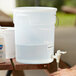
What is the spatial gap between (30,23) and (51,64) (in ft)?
0.97

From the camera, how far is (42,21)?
1.72m

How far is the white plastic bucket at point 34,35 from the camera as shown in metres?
1.72

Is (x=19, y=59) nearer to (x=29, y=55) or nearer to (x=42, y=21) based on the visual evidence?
(x=29, y=55)

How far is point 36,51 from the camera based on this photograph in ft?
5.72

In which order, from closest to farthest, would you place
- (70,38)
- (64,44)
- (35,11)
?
(35,11)
(64,44)
(70,38)

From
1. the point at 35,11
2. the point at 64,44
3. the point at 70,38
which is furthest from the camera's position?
the point at 70,38

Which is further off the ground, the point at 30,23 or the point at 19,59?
the point at 30,23

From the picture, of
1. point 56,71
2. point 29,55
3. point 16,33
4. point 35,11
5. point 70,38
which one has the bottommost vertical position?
point 70,38

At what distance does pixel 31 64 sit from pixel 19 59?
3.3 inches

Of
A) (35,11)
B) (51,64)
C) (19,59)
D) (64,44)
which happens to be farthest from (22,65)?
(64,44)

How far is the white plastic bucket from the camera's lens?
1.72m

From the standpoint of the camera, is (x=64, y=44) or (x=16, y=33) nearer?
(x=16, y=33)

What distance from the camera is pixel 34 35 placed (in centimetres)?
176

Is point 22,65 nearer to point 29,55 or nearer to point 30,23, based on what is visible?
point 29,55
